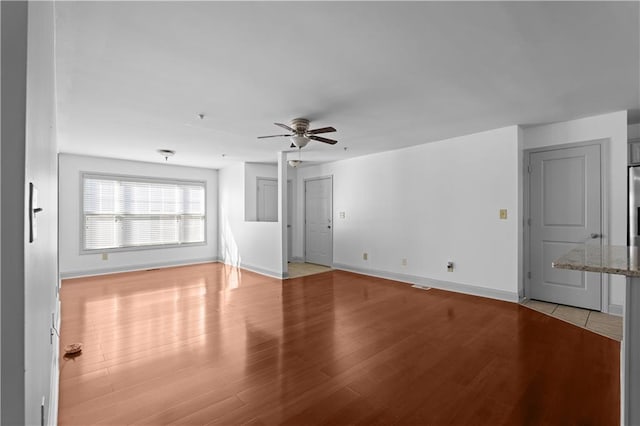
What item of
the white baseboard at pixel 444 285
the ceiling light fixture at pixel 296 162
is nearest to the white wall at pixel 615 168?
the white baseboard at pixel 444 285

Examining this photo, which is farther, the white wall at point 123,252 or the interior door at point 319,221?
the interior door at point 319,221

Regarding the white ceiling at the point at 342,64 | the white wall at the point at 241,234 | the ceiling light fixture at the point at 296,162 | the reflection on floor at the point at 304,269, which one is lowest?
the reflection on floor at the point at 304,269

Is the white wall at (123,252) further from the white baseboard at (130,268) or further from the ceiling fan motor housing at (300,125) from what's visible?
the ceiling fan motor housing at (300,125)

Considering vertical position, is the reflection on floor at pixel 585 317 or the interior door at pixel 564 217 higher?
the interior door at pixel 564 217

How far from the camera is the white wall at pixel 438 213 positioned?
430 cm

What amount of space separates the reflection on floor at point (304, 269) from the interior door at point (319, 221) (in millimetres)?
221

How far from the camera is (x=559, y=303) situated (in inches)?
162

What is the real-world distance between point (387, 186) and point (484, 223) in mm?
1857

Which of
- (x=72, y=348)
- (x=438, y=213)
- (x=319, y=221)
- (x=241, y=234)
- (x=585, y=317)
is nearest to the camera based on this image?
(x=72, y=348)

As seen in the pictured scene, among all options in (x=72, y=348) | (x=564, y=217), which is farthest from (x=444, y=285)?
(x=72, y=348)

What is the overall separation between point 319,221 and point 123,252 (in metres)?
4.30

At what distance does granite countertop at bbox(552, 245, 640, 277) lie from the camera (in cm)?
131

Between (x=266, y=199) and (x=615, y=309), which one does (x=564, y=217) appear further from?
(x=266, y=199)

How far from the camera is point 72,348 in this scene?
9.07 feet
